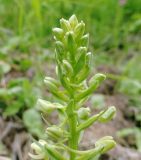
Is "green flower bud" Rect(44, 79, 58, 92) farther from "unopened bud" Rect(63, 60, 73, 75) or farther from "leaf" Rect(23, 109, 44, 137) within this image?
"leaf" Rect(23, 109, 44, 137)

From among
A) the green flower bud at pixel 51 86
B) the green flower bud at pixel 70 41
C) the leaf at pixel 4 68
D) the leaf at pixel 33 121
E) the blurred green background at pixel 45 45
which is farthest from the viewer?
the leaf at pixel 4 68

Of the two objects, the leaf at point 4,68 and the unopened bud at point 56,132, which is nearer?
the unopened bud at point 56,132

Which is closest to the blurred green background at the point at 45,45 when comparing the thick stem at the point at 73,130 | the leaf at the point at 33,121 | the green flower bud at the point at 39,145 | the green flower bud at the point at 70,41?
the leaf at the point at 33,121

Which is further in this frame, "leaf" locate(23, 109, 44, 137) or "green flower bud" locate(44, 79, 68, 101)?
"leaf" locate(23, 109, 44, 137)

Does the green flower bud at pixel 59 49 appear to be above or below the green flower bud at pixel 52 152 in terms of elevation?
above

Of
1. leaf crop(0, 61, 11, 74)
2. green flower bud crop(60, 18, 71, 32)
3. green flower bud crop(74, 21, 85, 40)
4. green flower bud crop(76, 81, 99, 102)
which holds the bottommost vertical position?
green flower bud crop(76, 81, 99, 102)

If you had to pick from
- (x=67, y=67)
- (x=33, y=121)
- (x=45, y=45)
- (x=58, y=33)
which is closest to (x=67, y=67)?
(x=67, y=67)

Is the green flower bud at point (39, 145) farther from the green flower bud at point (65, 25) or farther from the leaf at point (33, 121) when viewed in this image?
the leaf at point (33, 121)

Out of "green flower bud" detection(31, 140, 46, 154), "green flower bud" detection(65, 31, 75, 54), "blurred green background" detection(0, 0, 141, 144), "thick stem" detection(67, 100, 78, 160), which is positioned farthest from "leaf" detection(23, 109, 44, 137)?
"green flower bud" detection(65, 31, 75, 54)
